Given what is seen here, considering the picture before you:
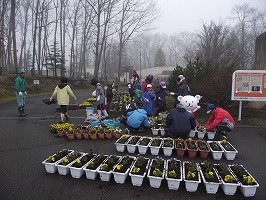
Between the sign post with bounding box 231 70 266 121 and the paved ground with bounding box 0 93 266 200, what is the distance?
4.87 feet

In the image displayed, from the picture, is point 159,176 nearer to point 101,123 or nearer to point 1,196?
point 1,196

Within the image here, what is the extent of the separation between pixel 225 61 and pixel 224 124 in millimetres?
15356

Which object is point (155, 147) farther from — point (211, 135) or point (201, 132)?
point (211, 135)

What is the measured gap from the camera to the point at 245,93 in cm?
930

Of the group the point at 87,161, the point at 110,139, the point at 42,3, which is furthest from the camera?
the point at 42,3

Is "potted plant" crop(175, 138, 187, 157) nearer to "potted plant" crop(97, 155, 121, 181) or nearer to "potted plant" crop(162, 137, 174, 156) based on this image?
"potted plant" crop(162, 137, 174, 156)

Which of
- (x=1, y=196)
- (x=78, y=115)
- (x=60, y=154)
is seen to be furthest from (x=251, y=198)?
(x=78, y=115)

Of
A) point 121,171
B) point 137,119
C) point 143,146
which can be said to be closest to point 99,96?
point 137,119

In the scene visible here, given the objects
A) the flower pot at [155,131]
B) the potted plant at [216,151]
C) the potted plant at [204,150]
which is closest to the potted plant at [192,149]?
Answer: the potted plant at [204,150]

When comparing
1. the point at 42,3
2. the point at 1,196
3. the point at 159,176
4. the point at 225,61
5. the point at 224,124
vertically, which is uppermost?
the point at 42,3

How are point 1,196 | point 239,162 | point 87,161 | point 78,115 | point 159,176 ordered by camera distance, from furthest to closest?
point 78,115 → point 239,162 → point 87,161 → point 159,176 → point 1,196

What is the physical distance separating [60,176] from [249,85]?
8237 millimetres

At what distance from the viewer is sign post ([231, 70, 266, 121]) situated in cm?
926

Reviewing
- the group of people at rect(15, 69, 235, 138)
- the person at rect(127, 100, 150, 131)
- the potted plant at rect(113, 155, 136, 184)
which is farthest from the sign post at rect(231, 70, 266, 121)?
the potted plant at rect(113, 155, 136, 184)
